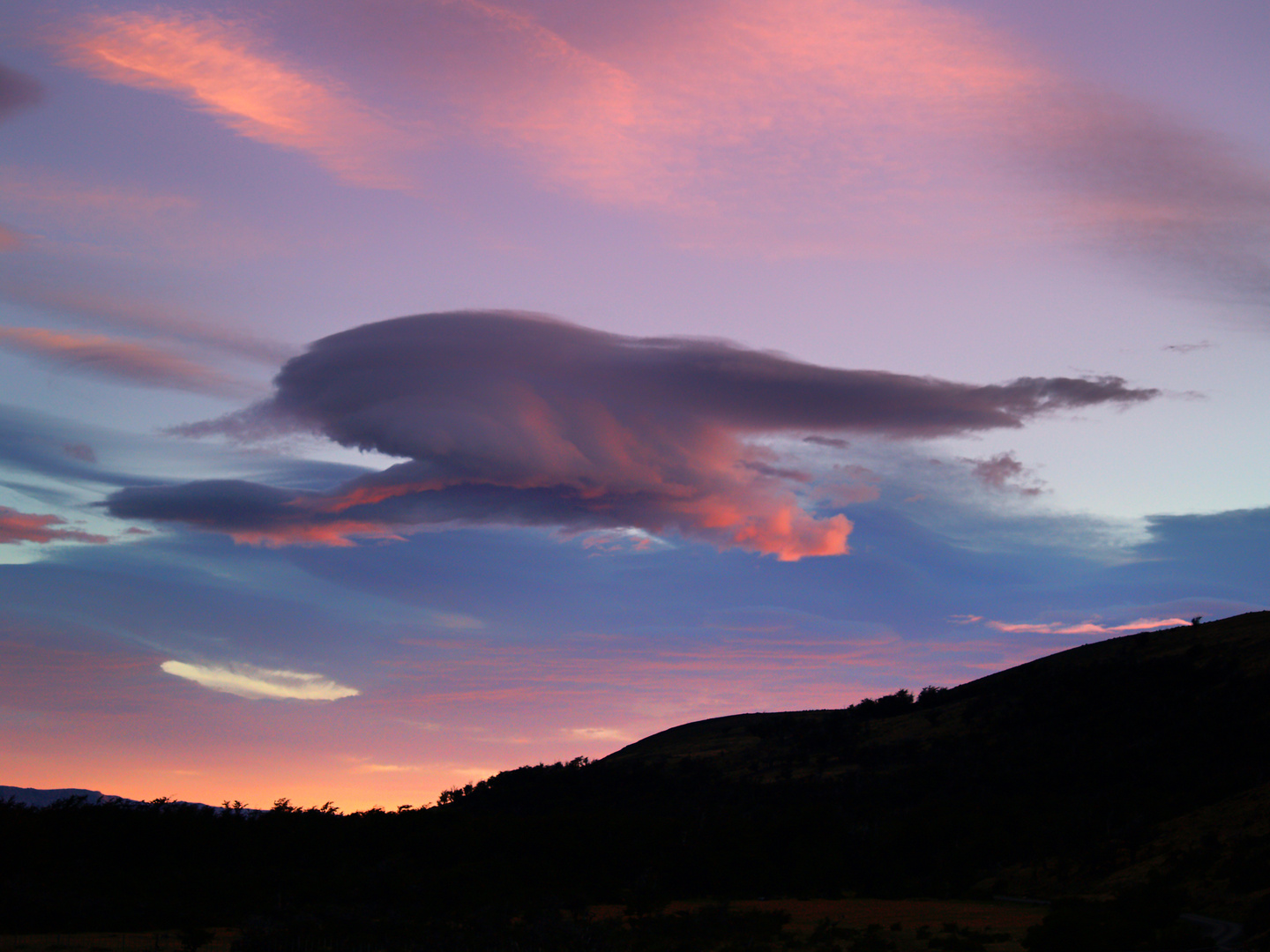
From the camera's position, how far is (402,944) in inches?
1388

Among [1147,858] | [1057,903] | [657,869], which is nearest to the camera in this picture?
[1057,903]

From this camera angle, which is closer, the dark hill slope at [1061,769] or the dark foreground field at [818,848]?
the dark foreground field at [818,848]

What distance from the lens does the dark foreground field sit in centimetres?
3847

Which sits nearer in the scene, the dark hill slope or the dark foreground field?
the dark foreground field

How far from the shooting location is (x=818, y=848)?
6625cm

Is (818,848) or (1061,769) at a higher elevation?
(1061,769)

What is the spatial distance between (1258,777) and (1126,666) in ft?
118

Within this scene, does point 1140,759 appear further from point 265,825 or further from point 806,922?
point 265,825

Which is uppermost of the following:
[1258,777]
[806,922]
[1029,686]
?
[1029,686]

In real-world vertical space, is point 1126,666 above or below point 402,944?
above

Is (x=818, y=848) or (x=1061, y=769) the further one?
(x=1061, y=769)

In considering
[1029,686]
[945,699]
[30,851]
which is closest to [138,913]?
[30,851]

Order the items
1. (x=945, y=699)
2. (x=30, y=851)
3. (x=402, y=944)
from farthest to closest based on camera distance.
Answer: (x=945, y=699) < (x=30, y=851) < (x=402, y=944)

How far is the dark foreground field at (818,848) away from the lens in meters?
38.5
